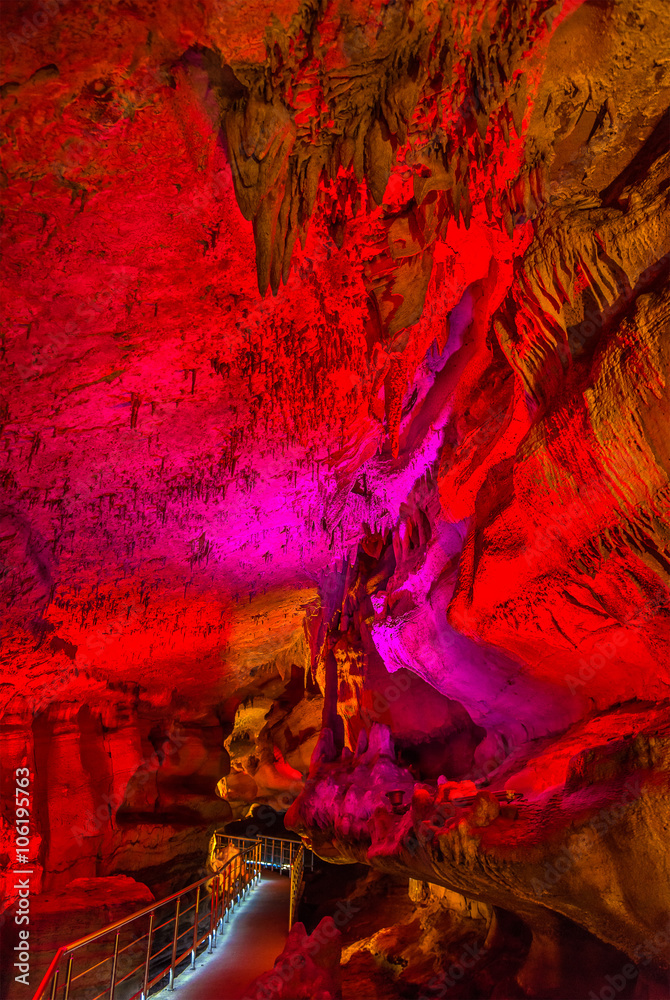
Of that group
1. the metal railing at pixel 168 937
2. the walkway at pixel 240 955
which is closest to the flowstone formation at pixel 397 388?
the metal railing at pixel 168 937

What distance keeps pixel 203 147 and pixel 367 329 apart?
2.17 metres

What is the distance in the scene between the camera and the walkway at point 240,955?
6.39 metres

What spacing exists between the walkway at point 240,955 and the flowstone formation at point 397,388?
146 centimetres

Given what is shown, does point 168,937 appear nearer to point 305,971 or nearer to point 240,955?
point 240,955

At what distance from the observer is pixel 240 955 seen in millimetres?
7875

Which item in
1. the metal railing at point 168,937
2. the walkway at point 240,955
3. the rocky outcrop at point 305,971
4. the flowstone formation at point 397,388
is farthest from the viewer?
the metal railing at point 168,937

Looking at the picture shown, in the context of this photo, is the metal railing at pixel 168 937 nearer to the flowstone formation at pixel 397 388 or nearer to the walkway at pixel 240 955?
the walkway at pixel 240 955

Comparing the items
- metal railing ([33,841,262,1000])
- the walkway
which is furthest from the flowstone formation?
the walkway

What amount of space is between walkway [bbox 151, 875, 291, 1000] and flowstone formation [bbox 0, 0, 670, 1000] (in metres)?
1.46

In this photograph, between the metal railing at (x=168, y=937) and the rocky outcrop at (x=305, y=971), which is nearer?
the rocky outcrop at (x=305, y=971)

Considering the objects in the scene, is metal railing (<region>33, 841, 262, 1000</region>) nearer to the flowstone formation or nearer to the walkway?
the walkway

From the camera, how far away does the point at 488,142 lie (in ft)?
12.2

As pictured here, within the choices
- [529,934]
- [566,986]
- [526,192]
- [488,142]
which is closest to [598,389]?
[526,192]

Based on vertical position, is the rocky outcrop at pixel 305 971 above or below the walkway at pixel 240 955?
above
